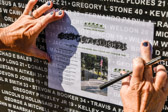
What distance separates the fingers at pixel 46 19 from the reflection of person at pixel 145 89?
49cm

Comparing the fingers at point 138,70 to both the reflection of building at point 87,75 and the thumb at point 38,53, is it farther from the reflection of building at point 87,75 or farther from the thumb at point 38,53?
the thumb at point 38,53

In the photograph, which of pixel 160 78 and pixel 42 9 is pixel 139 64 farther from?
pixel 42 9

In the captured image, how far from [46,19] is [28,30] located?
112 mm

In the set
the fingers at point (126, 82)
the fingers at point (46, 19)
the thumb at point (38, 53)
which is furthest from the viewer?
the thumb at point (38, 53)

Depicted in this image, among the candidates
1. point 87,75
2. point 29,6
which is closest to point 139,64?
point 87,75

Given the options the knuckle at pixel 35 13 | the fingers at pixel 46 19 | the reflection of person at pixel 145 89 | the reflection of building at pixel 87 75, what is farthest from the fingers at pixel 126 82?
the knuckle at pixel 35 13

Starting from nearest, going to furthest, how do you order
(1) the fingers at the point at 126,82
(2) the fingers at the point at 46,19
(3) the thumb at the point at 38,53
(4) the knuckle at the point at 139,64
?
(4) the knuckle at the point at 139,64
(1) the fingers at the point at 126,82
(2) the fingers at the point at 46,19
(3) the thumb at the point at 38,53

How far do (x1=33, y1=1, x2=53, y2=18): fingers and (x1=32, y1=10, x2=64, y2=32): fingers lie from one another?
0.03 meters

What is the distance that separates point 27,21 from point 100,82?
1.59 ft

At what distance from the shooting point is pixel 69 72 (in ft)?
5.53

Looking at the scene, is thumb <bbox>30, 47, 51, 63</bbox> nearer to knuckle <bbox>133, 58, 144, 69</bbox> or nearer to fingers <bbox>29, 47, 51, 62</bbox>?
fingers <bbox>29, 47, 51, 62</bbox>

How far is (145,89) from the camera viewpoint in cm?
131

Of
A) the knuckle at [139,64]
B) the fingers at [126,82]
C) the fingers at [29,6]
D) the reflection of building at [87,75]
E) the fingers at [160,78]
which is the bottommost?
the reflection of building at [87,75]

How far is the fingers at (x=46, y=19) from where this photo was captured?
1.59 metres
